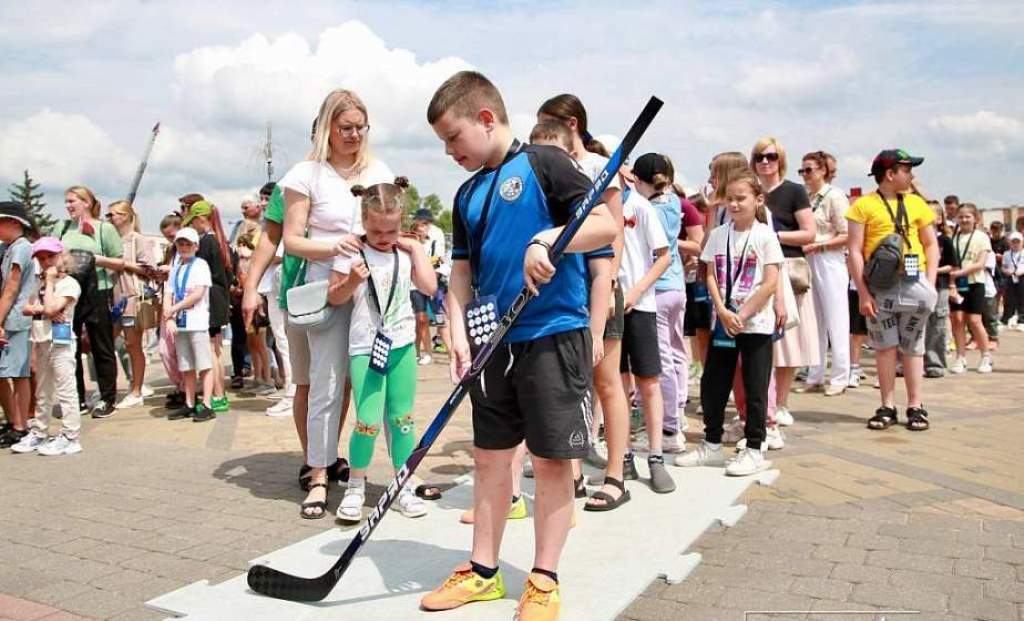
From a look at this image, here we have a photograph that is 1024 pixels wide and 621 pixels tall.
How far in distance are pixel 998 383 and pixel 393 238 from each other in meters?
7.35

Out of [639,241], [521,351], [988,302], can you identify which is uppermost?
[639,241]

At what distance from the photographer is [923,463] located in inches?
215

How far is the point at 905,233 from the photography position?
6.45 m

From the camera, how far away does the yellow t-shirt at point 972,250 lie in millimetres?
10633

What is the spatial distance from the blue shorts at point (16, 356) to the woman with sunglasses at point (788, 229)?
18.2ft

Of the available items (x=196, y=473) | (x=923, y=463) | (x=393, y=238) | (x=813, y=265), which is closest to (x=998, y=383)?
(x=813, y=265)

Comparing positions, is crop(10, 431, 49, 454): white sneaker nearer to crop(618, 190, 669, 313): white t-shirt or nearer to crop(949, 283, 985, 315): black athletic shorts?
crop(618, 190, 669, 313): white t-shirt

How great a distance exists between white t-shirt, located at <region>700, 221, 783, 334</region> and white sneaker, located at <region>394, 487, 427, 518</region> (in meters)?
2.16

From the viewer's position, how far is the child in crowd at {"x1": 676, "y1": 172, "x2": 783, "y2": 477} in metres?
5.11

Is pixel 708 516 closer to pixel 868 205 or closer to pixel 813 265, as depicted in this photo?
pixel 868 205

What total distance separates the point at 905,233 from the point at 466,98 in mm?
4535

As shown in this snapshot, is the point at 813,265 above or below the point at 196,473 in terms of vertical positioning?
above

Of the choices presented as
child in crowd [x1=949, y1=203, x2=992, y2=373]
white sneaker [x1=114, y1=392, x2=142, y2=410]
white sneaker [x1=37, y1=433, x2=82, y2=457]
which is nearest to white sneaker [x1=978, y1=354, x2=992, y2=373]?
child in crowd [x1=949, y1=203, x2=992, y2=373]

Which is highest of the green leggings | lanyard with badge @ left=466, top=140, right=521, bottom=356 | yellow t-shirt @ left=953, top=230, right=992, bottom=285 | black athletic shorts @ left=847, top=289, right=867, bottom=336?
lanyard with badge @ left=466, top=140, right=521, bottom=356
